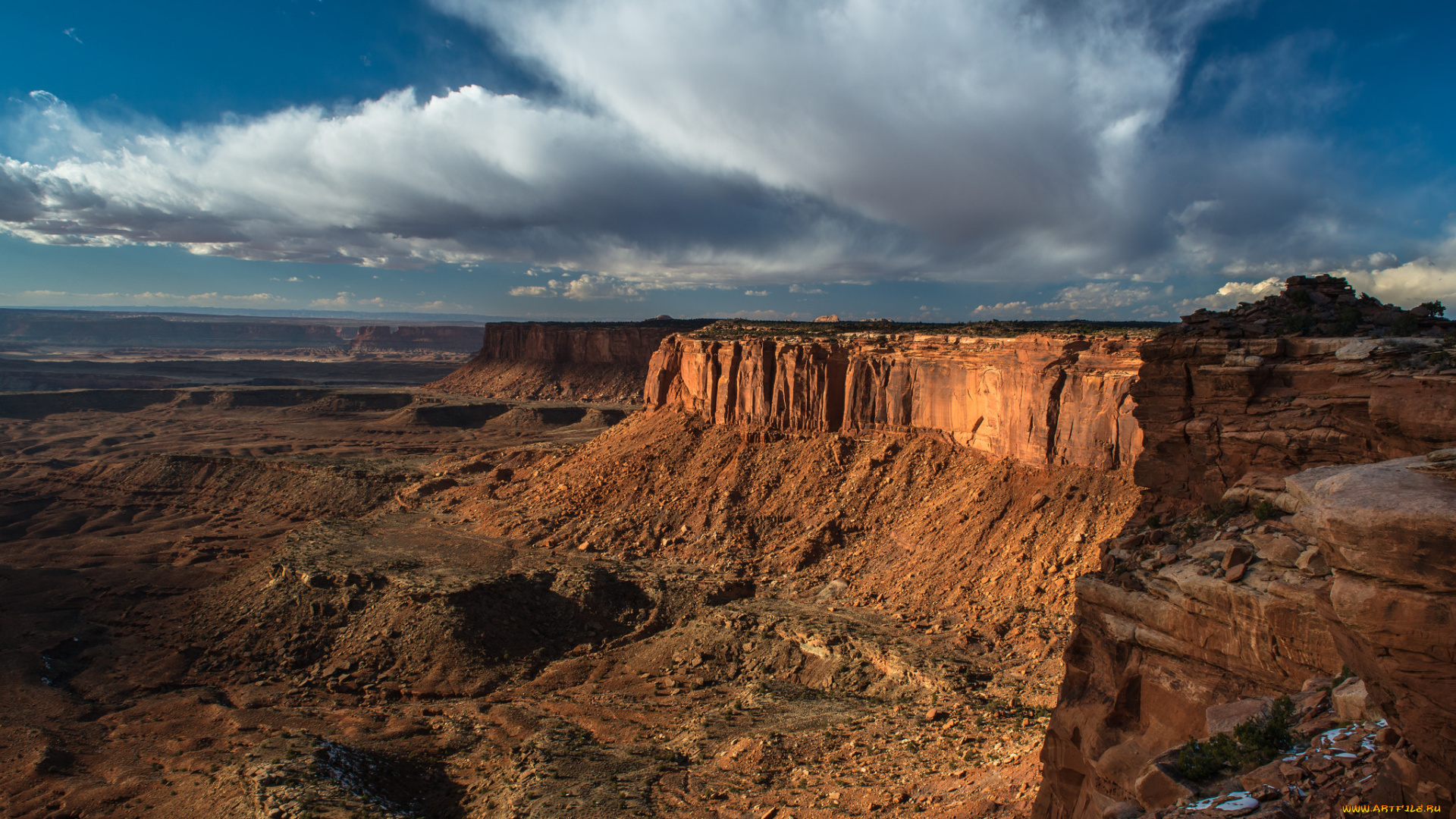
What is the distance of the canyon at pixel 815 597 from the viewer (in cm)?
932

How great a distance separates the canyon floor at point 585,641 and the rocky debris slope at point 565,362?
229 ft

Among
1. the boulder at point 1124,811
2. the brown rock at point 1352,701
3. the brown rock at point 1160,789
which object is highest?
the brown rock at point 1352,701

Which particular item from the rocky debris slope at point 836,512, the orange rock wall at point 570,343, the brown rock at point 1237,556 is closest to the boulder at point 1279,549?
the brown rock at point 1237,556

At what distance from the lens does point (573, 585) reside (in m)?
33.2

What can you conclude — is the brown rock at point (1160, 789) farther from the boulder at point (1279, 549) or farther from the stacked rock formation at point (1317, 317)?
the stacked rock formation at point (1317, 317)

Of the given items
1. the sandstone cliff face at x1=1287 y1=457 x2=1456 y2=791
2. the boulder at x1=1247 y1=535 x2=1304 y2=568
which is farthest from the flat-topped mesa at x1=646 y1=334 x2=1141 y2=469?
the sandstone cliff face at x1=1287 y1=457 x2=1456 y2=791

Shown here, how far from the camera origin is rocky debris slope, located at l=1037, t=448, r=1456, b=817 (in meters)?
6.55

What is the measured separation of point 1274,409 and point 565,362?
126 metres

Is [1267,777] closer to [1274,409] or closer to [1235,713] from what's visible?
[1235,713]

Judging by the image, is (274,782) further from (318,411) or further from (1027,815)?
(318,411)

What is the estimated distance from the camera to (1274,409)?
13188mm

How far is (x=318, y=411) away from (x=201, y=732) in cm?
10084

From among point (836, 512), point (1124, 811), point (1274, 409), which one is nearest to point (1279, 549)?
point (1124, 811)

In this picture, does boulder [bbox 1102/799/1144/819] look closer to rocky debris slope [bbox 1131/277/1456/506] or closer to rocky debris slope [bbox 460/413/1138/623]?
rocky debris slope [bbox 1131/277/1456/506]
